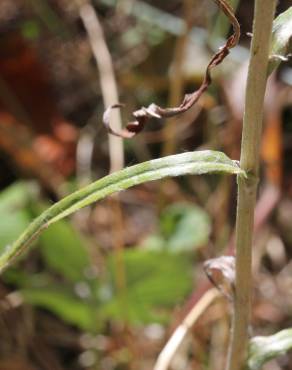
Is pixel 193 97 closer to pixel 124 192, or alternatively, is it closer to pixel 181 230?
pixel 181 230

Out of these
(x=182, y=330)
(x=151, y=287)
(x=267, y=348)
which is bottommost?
(x=267, y=348)

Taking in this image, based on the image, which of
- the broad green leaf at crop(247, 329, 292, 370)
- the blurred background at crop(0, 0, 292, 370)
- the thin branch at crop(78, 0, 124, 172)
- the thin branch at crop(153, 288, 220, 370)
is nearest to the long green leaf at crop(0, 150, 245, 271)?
the broad green leaf at crop(247, 329, 292, 370)

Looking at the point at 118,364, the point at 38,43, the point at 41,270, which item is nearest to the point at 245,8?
the point at 38,43

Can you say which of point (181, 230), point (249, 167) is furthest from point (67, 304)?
point (249, 167)

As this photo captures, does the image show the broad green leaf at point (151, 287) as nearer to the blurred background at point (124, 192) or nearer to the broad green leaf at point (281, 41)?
the blurred background at point (124, 192)

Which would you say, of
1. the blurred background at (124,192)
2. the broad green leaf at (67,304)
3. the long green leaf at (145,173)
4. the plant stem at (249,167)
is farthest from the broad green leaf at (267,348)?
the broad green leaf at (67,304)

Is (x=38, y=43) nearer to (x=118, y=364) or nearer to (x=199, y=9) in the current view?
(x=199, y=9)

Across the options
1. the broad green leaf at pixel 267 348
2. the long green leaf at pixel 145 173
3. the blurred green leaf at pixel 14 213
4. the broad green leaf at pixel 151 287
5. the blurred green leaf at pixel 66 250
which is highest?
the blurred green leaf at pixel 14 213
